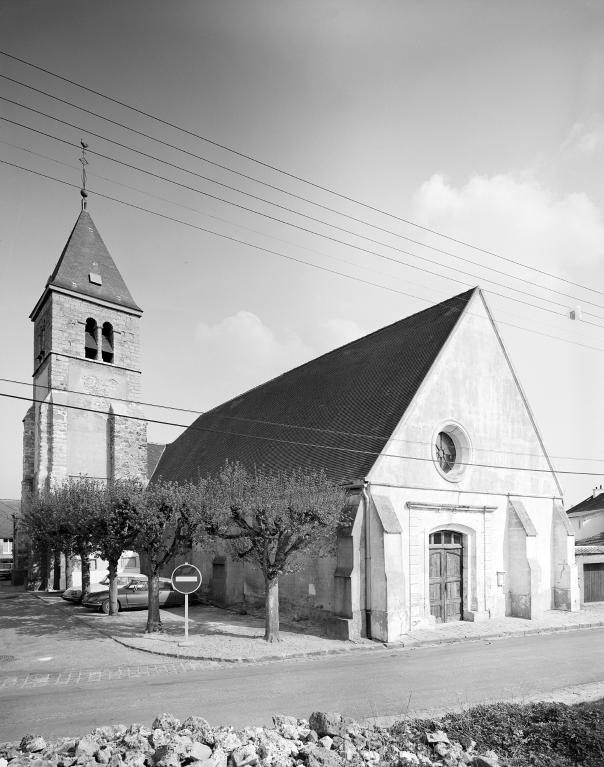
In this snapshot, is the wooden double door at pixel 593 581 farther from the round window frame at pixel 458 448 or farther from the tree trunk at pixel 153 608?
the tree trunk at pixel 153 608

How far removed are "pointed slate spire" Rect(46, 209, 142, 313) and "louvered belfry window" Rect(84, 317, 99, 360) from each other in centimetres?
169

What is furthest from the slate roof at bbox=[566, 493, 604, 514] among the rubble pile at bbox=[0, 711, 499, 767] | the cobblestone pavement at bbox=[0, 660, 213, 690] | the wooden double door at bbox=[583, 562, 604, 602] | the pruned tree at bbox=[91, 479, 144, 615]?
the rubble pile at bbox=[0, 711, 499, 767]

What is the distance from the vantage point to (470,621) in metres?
22.1

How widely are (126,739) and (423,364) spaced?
17.1 meters

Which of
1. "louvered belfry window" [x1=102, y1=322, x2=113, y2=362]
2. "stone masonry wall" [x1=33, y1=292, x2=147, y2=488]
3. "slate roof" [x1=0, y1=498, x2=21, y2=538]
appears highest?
"louvered belfry window" [x1=102, y1=322, x2=113, y2=362]

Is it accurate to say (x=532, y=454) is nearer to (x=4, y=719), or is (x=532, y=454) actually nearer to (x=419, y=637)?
(x=419, y=637)

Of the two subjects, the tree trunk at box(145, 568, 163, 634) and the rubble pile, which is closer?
the rubble pile

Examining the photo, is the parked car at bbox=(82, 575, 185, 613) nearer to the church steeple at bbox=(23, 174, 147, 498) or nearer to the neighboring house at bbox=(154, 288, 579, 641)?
the neighboring house at bbox=(154, 288, 579, 641)

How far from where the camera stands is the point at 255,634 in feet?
63.9

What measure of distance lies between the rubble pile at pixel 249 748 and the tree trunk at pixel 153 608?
1105 centimetres

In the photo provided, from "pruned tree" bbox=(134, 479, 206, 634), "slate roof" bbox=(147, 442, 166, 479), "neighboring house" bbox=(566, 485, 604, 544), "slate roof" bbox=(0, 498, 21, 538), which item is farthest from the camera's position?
"slate roof" bbox=(0, 498, 21, 538)

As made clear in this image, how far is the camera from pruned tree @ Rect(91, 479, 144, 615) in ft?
66.2

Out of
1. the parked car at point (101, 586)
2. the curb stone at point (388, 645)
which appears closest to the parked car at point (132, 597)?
the parked car at point (101, 586)

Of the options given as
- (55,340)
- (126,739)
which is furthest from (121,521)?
(55,340)
